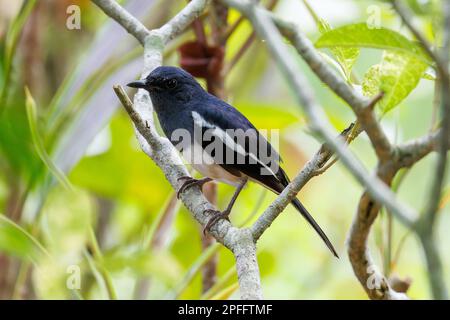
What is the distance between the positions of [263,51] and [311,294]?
1347mm

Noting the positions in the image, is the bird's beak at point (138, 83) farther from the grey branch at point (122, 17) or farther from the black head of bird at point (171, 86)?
the grey branch at point (122, 17)

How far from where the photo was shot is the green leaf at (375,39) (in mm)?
1396

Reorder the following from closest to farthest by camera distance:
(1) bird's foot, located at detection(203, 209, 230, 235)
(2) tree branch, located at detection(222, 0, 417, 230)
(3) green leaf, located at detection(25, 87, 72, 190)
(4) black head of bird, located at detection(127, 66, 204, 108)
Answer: (2) tree branch, located at detection(222, 0, 417, 230)
(1) bird's foot, located at detection(203, 209, 230, 235)
(3) green leaf, located at detection(25, 87, 72, 190)
(4) black head of bird, located at detection(127, 66, 204, 108)

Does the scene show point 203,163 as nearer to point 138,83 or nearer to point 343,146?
point 138,83

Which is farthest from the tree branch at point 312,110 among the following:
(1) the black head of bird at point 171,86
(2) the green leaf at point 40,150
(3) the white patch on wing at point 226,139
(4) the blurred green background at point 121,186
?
(1) the black head of bird at point 171,86

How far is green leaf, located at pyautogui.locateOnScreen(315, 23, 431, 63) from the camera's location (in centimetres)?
140

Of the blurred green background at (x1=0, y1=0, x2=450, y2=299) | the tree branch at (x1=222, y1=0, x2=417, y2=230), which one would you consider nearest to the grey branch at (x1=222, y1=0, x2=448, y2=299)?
the tree branch at (x1=222, y1=0, x2=417, y2=230)

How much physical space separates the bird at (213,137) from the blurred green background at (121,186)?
111 millimetres

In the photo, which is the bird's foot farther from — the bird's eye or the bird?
the bird's eye

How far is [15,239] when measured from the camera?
203 cm

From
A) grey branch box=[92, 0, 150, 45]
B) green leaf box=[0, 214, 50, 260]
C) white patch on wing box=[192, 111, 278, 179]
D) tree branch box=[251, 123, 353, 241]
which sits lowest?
tree branch box=[251, 123, 353, 241]

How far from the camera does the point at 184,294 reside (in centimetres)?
252
